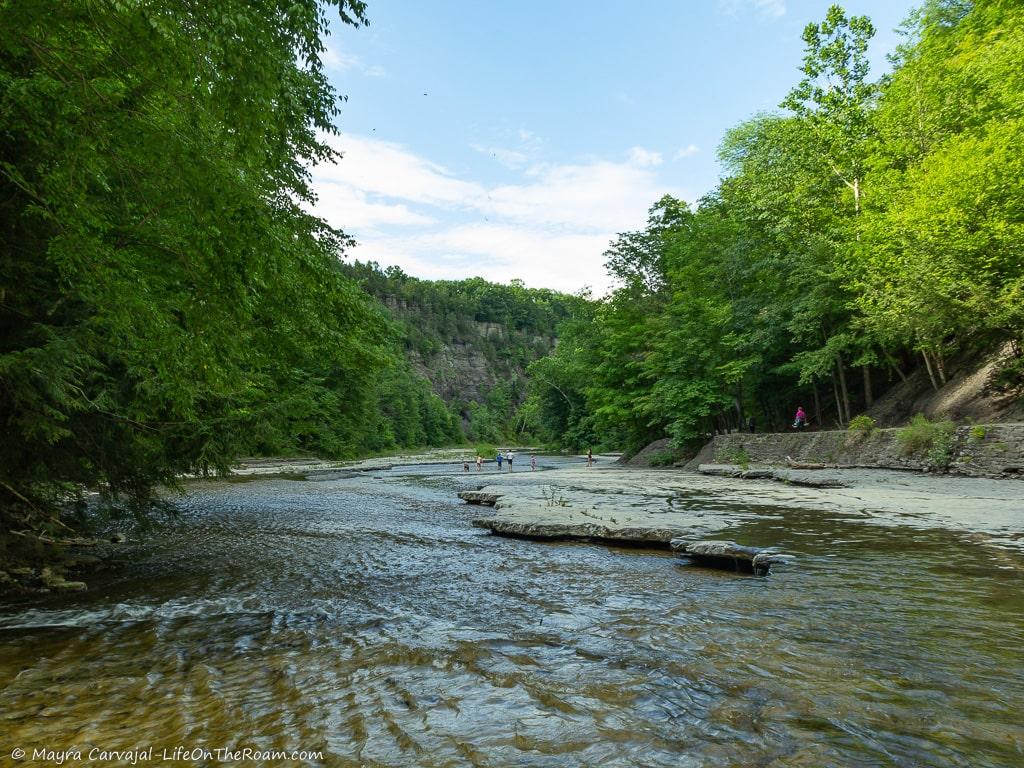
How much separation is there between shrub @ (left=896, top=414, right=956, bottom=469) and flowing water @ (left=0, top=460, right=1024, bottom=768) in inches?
448

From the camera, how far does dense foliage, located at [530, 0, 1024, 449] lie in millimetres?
18000

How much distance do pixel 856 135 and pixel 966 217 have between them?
9952 mm

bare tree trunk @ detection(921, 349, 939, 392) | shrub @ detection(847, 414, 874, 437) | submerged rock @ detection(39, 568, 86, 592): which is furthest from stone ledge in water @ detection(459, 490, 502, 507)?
bare tree trunk @ detection(921, 349, 939, 392)

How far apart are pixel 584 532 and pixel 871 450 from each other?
16.0 meters

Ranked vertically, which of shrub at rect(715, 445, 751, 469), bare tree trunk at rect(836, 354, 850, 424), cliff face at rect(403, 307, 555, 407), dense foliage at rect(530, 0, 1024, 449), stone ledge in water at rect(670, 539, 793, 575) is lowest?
stone ledge in water at rect(670, 539, 793, 575)

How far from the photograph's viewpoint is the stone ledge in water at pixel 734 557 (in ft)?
23.0

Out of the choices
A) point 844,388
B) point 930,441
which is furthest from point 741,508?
point 844,388

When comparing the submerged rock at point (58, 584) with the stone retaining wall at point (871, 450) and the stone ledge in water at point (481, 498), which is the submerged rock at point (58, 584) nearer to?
the stone ledge in water at point (481, 498)

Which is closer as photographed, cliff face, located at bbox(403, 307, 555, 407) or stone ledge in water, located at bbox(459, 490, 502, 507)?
stone ledge in water, located at bbox(459, 490, 502, 507)

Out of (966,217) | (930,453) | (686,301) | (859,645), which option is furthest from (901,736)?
(686,301)

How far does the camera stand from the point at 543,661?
13.7ft

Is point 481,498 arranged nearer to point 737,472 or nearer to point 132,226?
point 737,472

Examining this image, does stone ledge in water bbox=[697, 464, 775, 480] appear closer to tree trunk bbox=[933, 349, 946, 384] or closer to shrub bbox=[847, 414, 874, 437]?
shrub bbox=[847, 414, 874, 437]

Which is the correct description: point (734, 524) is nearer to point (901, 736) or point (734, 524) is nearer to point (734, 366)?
point (901, 736)
